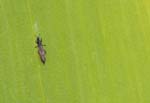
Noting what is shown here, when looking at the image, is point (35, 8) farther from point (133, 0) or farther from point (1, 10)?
point (133, 0)

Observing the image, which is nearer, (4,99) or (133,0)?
(4,99)

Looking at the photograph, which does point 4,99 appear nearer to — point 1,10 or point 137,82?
point 1,10

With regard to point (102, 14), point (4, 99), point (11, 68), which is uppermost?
point (102, 14)

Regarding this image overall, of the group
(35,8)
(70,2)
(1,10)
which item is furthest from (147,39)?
(1,10)

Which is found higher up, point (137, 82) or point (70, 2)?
point (70, 2)

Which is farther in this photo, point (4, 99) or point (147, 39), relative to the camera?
point (147, 39)

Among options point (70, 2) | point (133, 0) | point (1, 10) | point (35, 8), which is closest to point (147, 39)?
point (133, 0)
